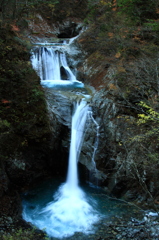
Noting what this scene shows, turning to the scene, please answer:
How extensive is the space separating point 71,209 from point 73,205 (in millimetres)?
248

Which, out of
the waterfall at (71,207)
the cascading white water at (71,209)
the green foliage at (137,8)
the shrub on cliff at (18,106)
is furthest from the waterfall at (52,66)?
the green foliage at (137,8)

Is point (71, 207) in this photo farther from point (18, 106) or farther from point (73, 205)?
point (18, 106)

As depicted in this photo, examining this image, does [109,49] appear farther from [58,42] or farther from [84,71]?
[58,42]

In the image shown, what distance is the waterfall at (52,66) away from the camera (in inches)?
535

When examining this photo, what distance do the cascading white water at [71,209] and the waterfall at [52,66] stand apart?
16.0 ft

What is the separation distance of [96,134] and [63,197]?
3.44m

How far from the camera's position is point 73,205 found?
24.8ft

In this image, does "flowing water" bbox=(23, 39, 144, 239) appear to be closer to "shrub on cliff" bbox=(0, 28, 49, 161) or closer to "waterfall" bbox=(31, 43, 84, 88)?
"shrub on cliff" bbox=(0, 28, 49, 161)

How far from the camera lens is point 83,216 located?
273 inches

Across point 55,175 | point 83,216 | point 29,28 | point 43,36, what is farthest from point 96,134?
point 29,28

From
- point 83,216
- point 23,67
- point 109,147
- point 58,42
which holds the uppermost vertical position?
point 58,42

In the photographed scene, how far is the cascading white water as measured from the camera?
252 inches

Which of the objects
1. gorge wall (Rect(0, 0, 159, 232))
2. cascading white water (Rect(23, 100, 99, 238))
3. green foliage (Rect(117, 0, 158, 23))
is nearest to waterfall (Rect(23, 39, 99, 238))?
cascading white water (Rect(23, 100, 99, 238))

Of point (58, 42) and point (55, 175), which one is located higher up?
point (58, 42)
